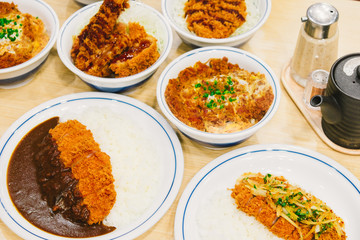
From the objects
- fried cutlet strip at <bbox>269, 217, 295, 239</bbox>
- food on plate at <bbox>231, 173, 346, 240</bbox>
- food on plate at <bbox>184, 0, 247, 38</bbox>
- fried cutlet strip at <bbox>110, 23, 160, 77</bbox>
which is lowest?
fried cutlet strip at <bbox>269, 217, 295, 239</bbox>

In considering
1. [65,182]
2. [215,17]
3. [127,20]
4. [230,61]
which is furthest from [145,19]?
[65,182]

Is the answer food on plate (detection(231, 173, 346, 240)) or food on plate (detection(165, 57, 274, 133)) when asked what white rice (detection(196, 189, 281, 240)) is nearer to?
food on plate (detection(231, 173, 346, 240))

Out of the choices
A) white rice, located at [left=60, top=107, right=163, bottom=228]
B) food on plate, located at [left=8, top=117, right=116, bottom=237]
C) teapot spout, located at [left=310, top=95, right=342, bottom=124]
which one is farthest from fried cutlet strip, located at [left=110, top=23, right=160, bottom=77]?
teapot spout, located at [left=310, top=95, right=342, bottom=124]

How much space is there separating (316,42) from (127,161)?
4.76 ft

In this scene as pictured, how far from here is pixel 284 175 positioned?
2.23 m

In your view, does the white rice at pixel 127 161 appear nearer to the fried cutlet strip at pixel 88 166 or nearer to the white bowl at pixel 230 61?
the fried cutlet strip at pixel 88 166

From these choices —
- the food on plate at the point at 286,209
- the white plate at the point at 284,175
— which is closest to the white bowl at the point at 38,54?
the white plate at the point at 284,175

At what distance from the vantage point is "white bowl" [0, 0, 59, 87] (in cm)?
253

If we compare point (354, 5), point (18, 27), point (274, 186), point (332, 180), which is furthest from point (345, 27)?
point (18, 27)

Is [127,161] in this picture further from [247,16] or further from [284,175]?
[247,16]

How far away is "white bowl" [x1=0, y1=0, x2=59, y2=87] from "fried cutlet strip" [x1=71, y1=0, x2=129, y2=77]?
19cm

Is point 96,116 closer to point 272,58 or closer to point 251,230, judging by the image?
point 251,230

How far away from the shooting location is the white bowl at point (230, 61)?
214 cm

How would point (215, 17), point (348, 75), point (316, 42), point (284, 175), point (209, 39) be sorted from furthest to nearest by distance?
1. point (215, 17)
2. point (209, 39)
3. point (316, 42)
4. point (284, 175)
5. point (348, 75)
